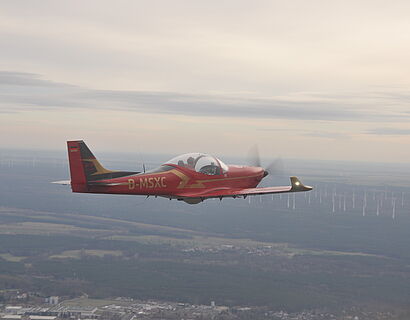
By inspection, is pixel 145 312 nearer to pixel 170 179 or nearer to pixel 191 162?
pixel 191 162

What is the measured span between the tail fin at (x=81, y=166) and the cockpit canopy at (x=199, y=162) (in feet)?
13.2

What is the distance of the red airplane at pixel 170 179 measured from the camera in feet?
86.2

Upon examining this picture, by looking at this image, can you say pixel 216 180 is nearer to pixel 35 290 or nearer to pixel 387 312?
pixel 387 312

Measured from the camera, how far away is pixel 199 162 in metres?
28.6

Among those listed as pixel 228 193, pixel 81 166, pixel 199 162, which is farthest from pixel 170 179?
pixel 81 166

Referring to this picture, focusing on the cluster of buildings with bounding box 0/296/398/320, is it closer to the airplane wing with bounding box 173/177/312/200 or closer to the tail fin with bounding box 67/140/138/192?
the airplane wing with bounding box 173/177/312/200

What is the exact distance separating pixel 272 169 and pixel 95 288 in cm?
17344

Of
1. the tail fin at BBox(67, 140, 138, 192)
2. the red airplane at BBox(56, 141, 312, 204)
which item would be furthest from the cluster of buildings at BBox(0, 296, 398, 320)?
the tail fin at BBox(67, 140, 138, 192)

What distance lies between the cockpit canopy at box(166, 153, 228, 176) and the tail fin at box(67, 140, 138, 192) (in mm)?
4012

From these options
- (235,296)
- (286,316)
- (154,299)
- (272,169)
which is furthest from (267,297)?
(272,169)

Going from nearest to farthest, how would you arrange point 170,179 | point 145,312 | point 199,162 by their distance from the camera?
point 170,179, point 199,162, point 145,312

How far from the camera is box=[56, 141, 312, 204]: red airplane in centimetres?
2627

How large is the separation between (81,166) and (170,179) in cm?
466

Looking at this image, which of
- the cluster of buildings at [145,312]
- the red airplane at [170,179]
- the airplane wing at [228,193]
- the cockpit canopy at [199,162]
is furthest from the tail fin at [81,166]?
the cluster of buildings at [145,312]
